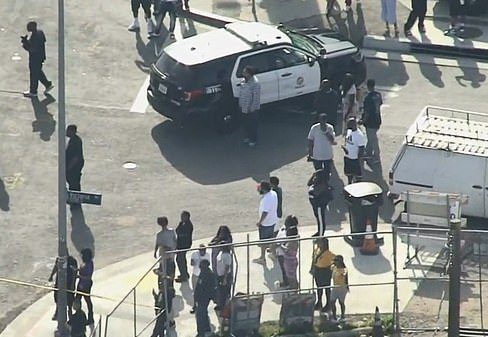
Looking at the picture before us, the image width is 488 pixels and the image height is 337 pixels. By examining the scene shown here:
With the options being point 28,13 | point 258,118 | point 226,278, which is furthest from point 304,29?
point 226,278

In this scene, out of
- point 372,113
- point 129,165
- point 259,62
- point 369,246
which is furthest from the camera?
point 259,62

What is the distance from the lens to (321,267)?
21297 millimetres

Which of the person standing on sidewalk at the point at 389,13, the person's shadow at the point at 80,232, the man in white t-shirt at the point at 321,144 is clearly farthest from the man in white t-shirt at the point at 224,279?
the person standing on sidewalk at the point at 389,13

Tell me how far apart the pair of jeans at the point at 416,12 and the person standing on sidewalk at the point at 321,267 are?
11.1 meters

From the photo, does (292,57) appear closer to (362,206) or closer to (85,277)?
(362,206)

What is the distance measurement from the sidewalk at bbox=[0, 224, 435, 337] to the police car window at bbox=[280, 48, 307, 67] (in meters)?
5.41

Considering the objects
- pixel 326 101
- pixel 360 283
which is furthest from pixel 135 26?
pixel 360 283

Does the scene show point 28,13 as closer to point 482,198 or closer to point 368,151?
point 368,151

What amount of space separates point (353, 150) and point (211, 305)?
16.1ft

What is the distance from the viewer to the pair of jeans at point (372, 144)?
2658cm

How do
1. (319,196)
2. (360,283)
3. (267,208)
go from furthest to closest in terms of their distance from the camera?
(319,196) < (267,208) < (360,283)

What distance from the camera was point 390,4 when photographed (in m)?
31.3

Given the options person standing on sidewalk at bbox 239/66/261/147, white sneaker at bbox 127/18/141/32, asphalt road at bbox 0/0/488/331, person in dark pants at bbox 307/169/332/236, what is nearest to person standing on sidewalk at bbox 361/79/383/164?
asphalt road at bbox 0/0/488/331

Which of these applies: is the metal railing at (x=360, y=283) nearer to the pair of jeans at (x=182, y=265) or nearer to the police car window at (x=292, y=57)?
the pair of jeans at (x=182, y=265)
